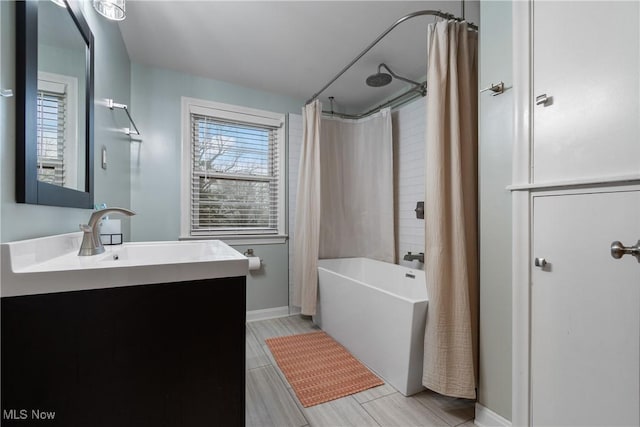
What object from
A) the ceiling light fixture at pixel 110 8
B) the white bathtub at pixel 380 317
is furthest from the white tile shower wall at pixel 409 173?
the ceiling light fixture at pixel 110 8

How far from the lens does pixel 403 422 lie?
1382mm

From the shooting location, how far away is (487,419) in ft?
4.34

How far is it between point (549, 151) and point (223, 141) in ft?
8.45

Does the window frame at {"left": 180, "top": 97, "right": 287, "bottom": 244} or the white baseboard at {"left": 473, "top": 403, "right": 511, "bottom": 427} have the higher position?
the window frame at {"left": 180, "top": 97, "right": 287, "bottom": 244}

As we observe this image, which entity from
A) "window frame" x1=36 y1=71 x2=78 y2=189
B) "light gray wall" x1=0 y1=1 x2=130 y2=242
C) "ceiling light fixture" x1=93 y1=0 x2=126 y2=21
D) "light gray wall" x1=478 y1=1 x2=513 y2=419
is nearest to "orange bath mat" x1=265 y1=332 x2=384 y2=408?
"light gray wall" x1=478 y1=1 x2=513 y2=419

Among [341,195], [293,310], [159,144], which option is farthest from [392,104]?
[293,310]

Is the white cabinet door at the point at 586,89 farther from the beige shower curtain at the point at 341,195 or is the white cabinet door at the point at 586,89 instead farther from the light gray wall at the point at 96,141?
the light gray wall at the point at 96,141

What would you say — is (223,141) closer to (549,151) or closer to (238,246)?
(238,246)

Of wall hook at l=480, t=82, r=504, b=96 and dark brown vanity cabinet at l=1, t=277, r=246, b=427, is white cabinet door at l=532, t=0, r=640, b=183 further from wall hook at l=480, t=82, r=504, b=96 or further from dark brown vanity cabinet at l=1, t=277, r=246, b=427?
dark brown vanity cabinet at l=1, t=277, r=246, b=427

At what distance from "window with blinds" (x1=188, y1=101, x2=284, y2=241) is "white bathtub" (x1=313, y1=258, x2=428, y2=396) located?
89cm

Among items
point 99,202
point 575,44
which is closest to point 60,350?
point 99,202

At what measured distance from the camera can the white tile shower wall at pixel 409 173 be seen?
2.60m

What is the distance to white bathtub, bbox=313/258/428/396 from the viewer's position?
5.13 ft

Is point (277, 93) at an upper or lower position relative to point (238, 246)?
upper
